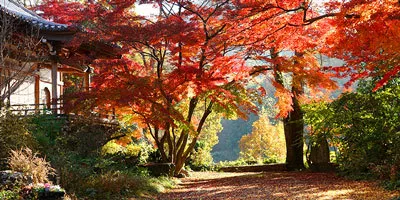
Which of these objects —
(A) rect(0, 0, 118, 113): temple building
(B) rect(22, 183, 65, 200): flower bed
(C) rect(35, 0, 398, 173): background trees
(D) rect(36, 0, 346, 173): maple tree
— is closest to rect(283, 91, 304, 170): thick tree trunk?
(C) rect(35, 0, 398, 173): background trees

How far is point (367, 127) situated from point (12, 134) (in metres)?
8.17

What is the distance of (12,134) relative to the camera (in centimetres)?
922

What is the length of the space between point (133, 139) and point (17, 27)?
25.4ft

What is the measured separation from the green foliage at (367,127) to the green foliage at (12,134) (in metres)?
7.41

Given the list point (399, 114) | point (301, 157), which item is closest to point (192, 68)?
point (399, 114)

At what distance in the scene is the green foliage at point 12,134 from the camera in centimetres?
877

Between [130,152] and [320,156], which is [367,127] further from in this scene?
[130,152]

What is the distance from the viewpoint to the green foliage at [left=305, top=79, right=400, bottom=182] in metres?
11.2

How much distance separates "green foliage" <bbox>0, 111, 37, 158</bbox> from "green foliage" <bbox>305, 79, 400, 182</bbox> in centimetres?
741

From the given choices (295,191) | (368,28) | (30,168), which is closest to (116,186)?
(30,168)

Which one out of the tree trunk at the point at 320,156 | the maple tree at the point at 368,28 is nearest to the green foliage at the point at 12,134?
the maple tree at the point at 368,28

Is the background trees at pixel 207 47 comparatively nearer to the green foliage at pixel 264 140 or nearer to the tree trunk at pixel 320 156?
the tree trunk at pixel 320 156

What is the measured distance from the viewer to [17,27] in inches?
473

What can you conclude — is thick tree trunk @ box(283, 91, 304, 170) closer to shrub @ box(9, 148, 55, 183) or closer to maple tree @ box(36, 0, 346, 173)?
maple tree @ box(36, 0, 346, 173)
